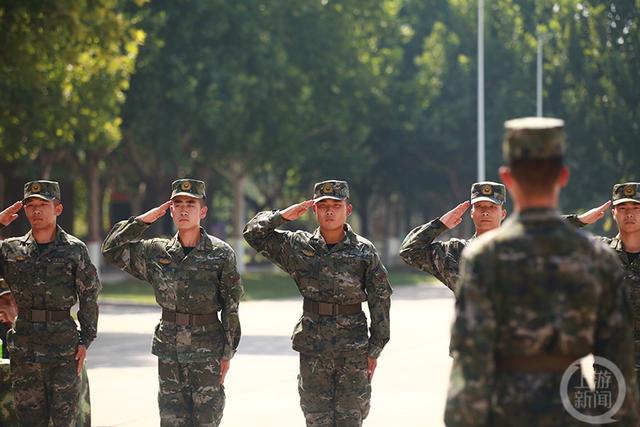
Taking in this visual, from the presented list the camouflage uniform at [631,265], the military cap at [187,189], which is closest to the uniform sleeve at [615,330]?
the camouflage uniform at [631,265]

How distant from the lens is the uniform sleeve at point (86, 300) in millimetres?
7551

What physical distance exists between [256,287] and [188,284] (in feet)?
78.7

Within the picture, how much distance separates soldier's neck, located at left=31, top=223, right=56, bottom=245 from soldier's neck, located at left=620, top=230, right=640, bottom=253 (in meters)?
3.89

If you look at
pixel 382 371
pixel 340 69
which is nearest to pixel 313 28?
pixel 340 69

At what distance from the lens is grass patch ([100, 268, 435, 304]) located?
2635 cm

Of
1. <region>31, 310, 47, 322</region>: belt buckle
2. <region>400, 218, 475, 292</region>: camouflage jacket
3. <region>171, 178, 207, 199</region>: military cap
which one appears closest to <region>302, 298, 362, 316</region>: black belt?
<region>400, 218, 475, 292</region>: camouflage jacket

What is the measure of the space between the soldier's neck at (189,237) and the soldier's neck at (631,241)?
2893mm

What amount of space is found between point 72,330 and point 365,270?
2.00m

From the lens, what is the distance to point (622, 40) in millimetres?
35156

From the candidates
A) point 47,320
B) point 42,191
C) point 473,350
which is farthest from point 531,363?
point 42,191

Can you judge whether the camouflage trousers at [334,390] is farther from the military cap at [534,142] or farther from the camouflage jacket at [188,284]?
the military cap at [534,142]

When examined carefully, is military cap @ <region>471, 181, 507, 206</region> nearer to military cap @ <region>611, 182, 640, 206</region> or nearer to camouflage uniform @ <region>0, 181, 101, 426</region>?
military cap @ <region>611, 182, 640, 206</region>

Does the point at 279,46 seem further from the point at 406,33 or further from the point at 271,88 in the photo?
the point at 406,33

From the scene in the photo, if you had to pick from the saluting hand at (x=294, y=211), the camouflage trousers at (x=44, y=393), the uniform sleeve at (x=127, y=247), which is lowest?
the camouflage trousers at (x=44, y=393)
